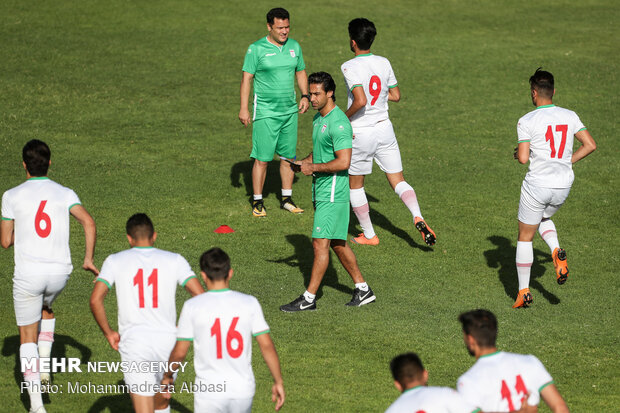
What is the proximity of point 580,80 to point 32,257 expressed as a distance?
14962 millimetres

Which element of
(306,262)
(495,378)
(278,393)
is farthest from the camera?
(306,262)

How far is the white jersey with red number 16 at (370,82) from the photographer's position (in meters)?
10.6

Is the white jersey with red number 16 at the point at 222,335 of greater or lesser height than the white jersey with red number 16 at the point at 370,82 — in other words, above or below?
below

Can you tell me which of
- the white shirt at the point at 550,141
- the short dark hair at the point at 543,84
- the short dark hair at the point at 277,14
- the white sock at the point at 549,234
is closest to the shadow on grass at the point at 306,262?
the white sock at the point at 549,234

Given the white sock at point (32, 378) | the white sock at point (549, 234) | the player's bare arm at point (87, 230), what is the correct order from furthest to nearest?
the white sock at point (549, 234)
the player's bare arm at point (87, 230)
the white sock at point (32, 378)

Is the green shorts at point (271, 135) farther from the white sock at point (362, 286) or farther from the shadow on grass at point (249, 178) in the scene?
the white sock at point (362, 286)

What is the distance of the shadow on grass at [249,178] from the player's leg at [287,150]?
713 mm

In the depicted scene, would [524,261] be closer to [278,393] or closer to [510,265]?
[510,265]

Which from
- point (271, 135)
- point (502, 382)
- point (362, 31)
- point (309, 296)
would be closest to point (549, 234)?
point (309, 296)

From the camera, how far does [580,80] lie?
60.6ft

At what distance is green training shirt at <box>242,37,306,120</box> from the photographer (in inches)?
464

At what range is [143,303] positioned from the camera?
583cm

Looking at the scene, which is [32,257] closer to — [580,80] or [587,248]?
[587,248]

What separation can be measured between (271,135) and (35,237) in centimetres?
562
